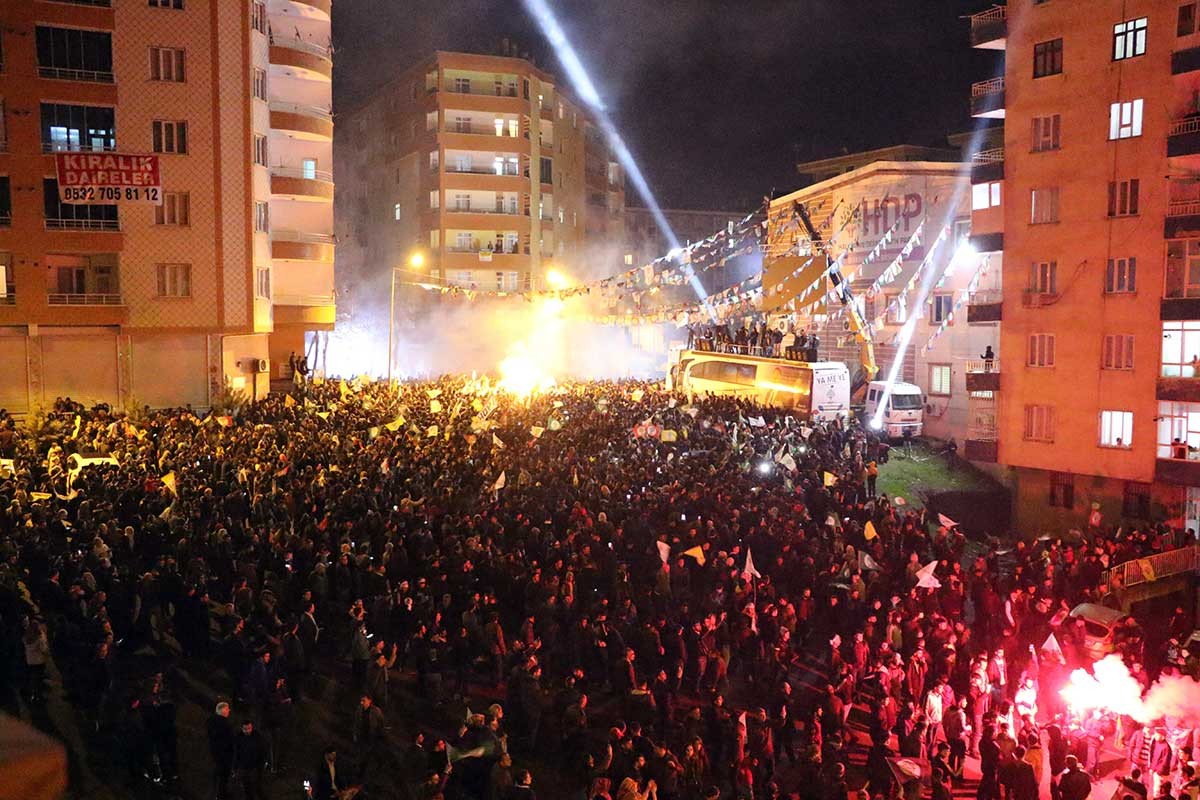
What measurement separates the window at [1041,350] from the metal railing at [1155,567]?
721 cm

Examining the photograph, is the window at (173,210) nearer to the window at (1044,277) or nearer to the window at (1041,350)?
the window at (1044,277)

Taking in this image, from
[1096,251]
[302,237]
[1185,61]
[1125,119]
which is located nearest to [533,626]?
[1096,251]

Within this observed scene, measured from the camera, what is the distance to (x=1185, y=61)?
2359 cm

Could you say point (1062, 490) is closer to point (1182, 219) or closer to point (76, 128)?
point (1182, 219)

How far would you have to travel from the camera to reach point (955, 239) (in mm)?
38000

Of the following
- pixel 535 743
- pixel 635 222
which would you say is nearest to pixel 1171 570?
pixel 535 743

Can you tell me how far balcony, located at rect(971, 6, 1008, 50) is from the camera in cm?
2748

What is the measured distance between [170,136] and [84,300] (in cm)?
570

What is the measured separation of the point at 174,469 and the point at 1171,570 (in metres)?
19.9

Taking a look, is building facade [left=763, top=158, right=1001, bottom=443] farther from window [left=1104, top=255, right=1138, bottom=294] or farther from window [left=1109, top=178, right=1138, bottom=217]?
window [left=1109, top=178, right=1138, bottom=217]

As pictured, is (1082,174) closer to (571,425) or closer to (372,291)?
(571,425)

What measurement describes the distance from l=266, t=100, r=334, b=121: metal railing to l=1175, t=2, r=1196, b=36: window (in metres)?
28.6

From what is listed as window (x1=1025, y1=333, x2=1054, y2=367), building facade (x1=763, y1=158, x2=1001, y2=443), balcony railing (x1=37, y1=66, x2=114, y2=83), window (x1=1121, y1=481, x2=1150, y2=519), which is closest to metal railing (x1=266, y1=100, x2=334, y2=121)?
balcony railing (x1=37, y1=66, x2=114, y2=83)

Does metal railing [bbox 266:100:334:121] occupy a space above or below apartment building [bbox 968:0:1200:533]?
above
